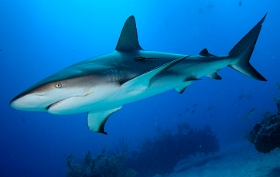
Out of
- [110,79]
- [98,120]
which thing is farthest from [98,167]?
[110,79]

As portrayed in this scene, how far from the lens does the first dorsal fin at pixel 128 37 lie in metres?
3.63

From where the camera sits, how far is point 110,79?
7.39 feet

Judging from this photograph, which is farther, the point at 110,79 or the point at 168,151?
the point at 168,151

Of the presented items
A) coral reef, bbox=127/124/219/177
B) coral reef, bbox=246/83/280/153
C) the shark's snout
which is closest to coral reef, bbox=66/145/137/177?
coral reef, bbox=127/124/219/177

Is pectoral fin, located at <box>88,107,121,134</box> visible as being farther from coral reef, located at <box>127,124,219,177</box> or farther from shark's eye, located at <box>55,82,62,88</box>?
coral reef, located at <box>127,124,219,177</box>

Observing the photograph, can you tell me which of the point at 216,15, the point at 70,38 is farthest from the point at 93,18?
the point at 216,15

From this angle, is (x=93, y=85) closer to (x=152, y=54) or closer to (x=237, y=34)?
(x=152, y=54)

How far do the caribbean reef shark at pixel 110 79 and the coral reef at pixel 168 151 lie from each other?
1229 cm

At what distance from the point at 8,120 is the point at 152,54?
81886 mm

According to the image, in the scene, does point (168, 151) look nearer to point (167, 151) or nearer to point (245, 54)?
point (167, 151)

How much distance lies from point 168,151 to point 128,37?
13.6m

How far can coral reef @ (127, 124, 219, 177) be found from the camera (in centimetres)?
1489

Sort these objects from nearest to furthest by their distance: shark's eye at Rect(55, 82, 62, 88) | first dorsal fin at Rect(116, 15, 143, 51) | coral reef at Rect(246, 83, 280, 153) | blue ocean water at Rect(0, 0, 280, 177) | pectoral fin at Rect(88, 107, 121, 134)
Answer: shark's eye at Rect(55, 82, 62, 88) < pectoral fin at Rect(88, 107, 121, 134) < first dorsal fin at Rect(116, 15, 143, 51) < coral reef at Rect(246, 83, 280, 153) < blue ocean water at Rect(0, 0, 280, 177)

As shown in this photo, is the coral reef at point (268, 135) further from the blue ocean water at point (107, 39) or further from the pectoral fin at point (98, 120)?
the blue ocean water at point (107, 39)
